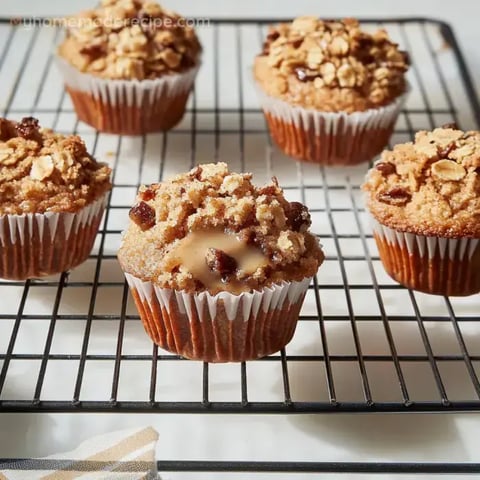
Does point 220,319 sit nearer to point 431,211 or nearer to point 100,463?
point 100,463

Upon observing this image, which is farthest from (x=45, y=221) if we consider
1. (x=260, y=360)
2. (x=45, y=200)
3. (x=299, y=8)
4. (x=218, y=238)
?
(x=299, y=8)

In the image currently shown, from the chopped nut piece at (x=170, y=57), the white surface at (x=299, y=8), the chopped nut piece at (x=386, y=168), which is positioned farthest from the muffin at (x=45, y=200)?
the white surface at (x=299, y=8)

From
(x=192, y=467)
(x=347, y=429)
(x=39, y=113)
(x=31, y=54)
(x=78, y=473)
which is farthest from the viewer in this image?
(x=31, y=54)

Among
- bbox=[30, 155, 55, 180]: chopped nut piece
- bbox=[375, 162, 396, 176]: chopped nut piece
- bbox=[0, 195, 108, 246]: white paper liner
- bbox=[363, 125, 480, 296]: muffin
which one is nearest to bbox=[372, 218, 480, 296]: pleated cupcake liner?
bbox=[363, 125, 480, 296]: muffin

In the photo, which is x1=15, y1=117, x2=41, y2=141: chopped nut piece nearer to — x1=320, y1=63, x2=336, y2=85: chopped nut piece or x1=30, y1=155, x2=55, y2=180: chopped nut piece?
Result: x1=30, y1=155, x2=55, y2=180: chopped nut piece

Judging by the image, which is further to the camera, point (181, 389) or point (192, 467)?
point (181, 389)

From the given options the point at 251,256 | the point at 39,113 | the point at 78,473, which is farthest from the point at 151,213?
the point at 39,113

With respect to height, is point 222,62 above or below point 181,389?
below

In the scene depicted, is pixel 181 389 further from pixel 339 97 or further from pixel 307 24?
pixel 307 24
